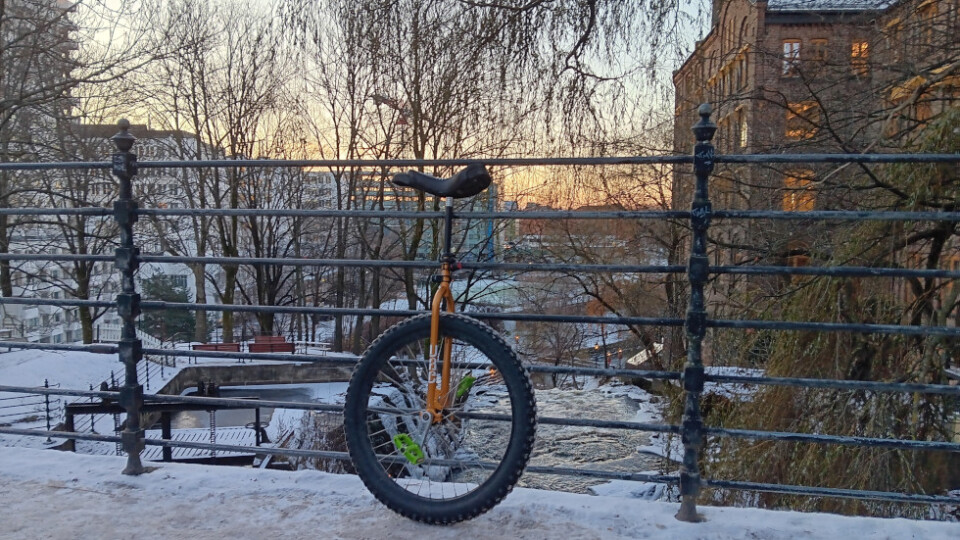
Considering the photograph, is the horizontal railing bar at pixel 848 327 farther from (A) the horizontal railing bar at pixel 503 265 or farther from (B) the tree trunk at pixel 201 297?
(B) the tree trunk at pixel 201 297

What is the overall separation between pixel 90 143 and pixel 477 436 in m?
20.9

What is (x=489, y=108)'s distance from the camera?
694 centimetres

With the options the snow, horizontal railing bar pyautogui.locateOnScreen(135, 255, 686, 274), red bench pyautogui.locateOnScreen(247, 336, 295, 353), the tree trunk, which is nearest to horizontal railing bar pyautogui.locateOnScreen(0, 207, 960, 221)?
horizontal railing bar pyautogui.locateOnScreen(135, 255, 686, 274)

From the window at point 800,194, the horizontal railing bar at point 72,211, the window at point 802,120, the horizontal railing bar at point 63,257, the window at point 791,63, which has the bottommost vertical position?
→ the horizontal railing bar at point 63,257

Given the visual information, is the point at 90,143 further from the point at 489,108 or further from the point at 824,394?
the point at 824,394

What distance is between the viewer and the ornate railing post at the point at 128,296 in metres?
3.10

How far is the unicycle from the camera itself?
2545 millimetres

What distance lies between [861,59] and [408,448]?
679 centimetres

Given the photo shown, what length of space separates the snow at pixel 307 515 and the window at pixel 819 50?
19.7 ft

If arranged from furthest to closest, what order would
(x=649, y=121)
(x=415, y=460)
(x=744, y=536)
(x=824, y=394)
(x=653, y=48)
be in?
1. (x=649, y=121)
2. (x=653, y=48)
3. (x=824, y=394)
4. (x=415, y=460)
5. (x=744, y=536)

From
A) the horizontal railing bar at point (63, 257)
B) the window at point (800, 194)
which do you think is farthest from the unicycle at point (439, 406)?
the window at point (800, 194)

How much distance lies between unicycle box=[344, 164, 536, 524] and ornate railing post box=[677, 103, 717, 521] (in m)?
0.62

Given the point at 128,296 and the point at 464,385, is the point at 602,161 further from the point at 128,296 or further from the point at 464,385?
the point at 128,296

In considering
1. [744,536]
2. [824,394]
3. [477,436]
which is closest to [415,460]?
[477,436]
